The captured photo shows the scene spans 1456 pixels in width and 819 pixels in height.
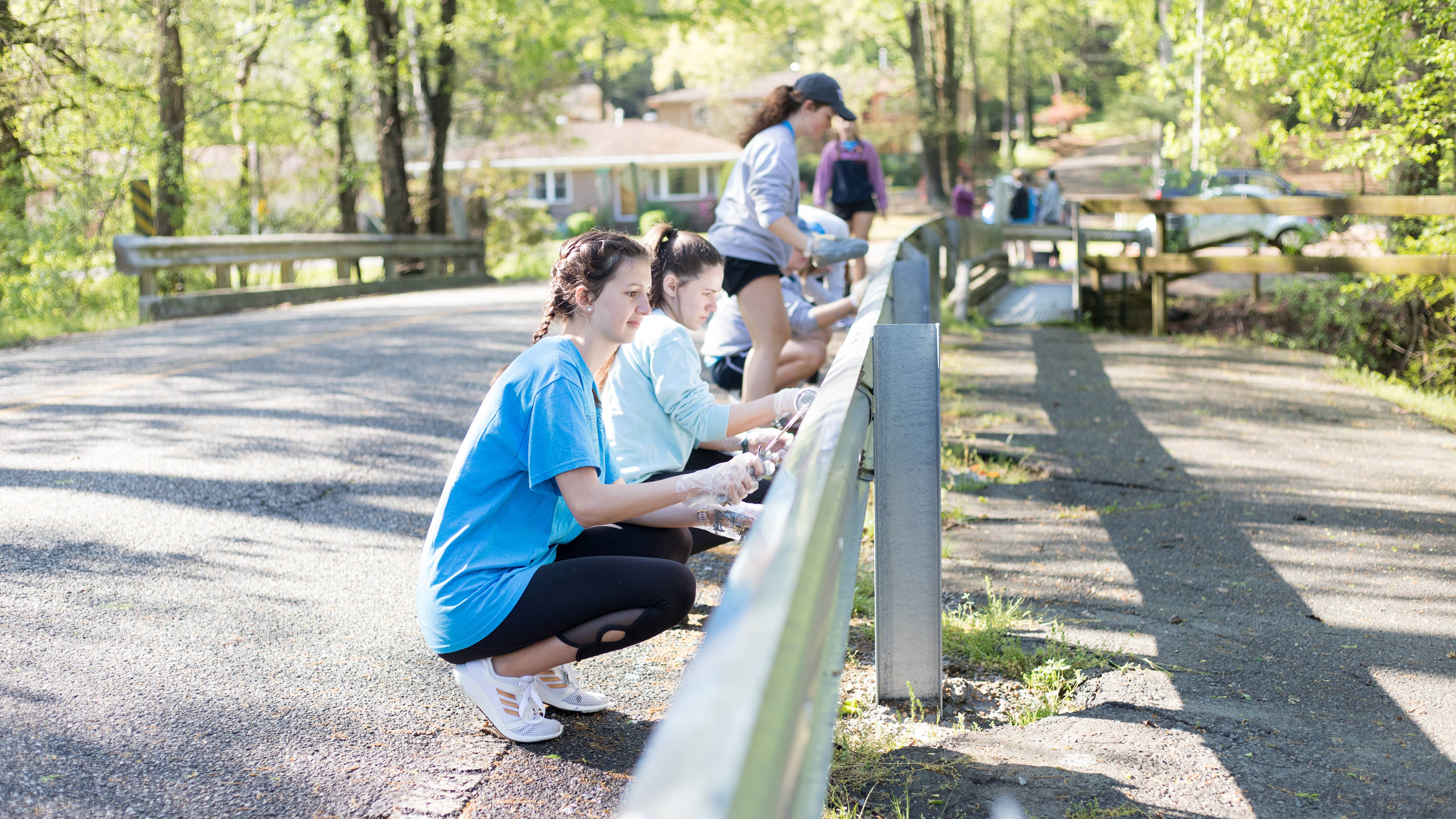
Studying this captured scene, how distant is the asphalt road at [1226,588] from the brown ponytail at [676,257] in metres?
1.64

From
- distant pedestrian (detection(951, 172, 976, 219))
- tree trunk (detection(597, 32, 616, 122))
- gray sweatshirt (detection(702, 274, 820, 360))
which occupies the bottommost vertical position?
gray sweatshirt (detection(702, 274, 820, 360))

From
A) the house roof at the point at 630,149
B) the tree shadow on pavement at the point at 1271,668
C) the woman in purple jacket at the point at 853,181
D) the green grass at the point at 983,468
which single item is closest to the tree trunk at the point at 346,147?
the woman in purple jacket at the point at 853,181

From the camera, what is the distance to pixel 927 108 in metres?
41.8

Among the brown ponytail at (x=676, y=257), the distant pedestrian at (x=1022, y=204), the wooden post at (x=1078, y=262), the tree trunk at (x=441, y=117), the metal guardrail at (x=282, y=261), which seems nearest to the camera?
the brown ponytail at (x=676, y=257)

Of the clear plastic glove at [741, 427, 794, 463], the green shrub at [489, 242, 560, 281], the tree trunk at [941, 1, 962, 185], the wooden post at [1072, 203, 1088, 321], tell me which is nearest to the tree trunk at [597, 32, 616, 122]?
the tree trunk at [941, 1, 962, 185]

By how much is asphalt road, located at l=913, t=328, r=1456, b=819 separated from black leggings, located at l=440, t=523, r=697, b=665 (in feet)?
2.72

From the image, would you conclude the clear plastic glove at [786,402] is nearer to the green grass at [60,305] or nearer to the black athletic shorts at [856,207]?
the black athletic shorts at [856,207]

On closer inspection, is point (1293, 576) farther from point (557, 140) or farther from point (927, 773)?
point (557, 140)

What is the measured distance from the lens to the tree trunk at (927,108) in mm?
41531

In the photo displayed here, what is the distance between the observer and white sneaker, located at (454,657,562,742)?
323 centimetres

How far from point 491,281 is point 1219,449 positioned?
15.6 metres

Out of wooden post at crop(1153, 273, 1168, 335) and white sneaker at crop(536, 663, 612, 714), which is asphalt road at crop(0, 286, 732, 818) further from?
wooden post at crop(1153, 273, 1168, 335)

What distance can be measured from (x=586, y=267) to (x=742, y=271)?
116 inches

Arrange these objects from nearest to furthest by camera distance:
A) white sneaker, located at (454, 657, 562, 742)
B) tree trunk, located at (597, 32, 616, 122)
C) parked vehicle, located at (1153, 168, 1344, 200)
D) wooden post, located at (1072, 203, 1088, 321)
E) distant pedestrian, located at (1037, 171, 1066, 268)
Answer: white sneaker, located at (454, 657, 562, 742) < wooden post, located at (1072, 203, 1088, 321) < distant pedestrian, located at (1037, 171, 1066, 268) < parked vehicle, located at (1153, 168, 1344, 200) < tree trunk, located at (597, 32, 616, 122)
